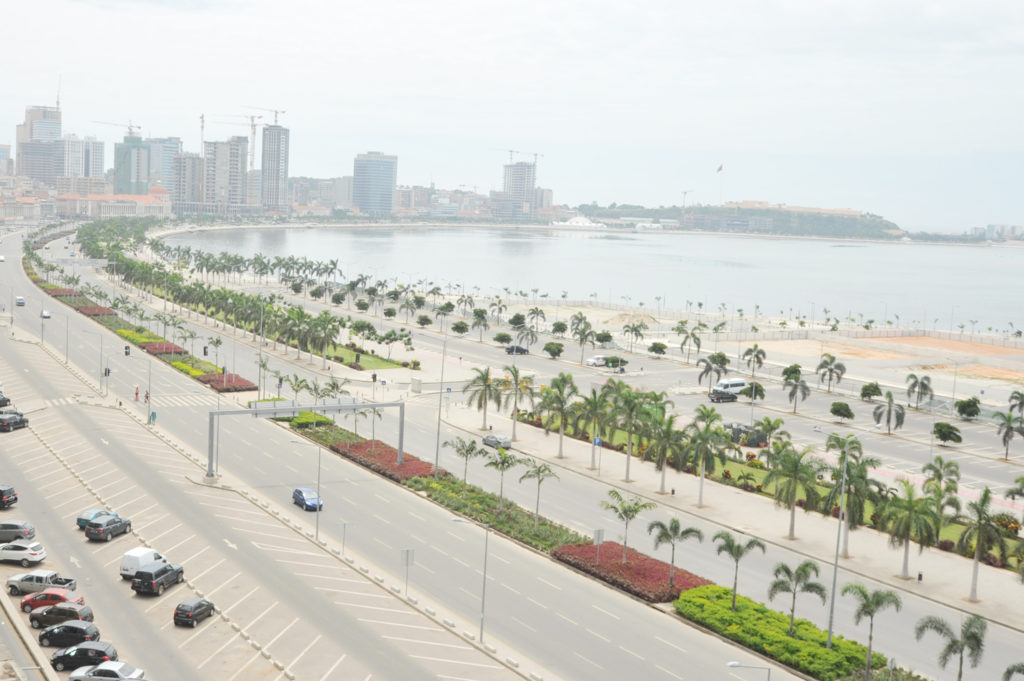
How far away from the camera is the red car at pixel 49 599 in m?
33.9

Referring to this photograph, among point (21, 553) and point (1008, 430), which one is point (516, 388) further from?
point (21, 553)

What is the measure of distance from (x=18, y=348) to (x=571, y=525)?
65.0 meters

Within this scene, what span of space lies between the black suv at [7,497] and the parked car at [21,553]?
300 inches

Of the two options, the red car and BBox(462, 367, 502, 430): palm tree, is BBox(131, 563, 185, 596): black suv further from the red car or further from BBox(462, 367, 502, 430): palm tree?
BBox(462, 367, 502, 430): palm tree

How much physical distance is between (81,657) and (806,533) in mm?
33990

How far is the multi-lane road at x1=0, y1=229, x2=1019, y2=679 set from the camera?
33.1 meters

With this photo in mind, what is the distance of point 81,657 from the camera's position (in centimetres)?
2983

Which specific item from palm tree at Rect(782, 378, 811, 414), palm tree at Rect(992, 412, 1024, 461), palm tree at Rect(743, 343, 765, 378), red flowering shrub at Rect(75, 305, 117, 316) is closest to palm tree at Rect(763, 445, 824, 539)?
palm tree at Rect(992, 412, 1024, 461)

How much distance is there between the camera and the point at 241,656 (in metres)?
31.5

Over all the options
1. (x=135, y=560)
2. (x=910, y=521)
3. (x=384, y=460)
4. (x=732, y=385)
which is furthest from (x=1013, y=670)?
(x=732, y=385)

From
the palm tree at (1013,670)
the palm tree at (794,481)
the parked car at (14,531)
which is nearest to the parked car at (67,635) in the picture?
the parked car at (14,531)

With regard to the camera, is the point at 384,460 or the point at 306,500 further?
the point at 384,460

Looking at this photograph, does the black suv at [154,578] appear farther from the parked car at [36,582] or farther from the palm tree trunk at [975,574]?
the palm tree trunk at [975,574]

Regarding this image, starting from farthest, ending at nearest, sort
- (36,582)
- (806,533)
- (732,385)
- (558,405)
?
1. (732,385)
2. (558,405)
3. (806,533)
4. (36,582)
